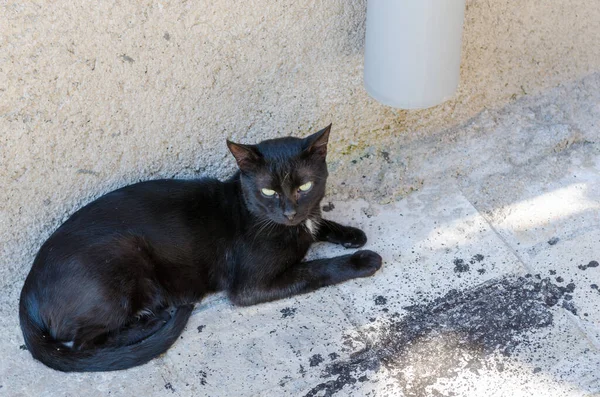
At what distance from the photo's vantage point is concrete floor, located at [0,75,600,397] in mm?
2604

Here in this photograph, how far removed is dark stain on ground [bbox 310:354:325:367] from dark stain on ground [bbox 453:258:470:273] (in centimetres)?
72

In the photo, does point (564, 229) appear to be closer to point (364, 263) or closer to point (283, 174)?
point (364, 263)

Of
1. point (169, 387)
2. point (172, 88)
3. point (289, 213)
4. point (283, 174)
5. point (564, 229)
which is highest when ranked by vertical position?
point (172, 88)

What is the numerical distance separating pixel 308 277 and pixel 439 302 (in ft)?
1.79

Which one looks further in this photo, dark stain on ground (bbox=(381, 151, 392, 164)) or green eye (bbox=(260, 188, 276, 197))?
dark stain on ground (bbox=(381, 151, 392, 164))

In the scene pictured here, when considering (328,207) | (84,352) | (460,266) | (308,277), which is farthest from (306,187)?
(84,352)

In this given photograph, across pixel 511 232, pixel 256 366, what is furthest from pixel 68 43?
pixel 511 232

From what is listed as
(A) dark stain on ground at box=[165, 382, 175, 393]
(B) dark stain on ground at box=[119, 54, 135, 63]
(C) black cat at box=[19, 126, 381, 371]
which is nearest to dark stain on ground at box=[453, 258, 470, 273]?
(C) black cat at box=[19, 126, 381, 371]

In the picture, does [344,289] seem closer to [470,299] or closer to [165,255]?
[470,299]

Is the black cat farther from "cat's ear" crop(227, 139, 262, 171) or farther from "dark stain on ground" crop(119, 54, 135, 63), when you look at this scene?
"dark stain on ground" crop(119, 54, 135, 63)

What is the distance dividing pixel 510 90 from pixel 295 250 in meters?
1.53

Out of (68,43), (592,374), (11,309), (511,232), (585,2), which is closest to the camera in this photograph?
(592,374)

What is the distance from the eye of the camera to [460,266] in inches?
119

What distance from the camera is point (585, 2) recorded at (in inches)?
144
